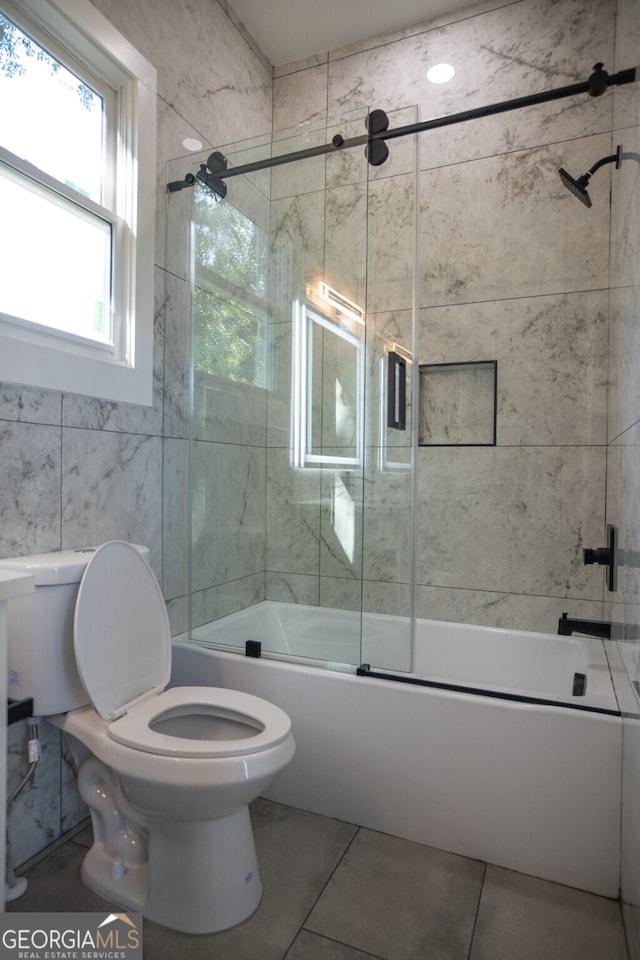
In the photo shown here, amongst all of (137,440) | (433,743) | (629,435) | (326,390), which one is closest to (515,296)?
(326,390)

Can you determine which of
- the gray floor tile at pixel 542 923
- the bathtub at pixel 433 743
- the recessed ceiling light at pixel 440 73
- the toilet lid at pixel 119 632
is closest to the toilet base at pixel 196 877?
the toilet lid at pixel 119 632

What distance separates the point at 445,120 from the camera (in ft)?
5.85

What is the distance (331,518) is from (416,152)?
1272 mm

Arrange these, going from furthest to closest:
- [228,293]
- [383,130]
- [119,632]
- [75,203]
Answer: [228,293] → [383,130] → [75,203] → [119,632]

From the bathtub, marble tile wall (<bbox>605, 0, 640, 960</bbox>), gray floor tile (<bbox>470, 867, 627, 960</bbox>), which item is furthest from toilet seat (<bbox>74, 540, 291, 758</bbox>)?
marble tile wall (<bbox>605, 0, 640, 960</bbox>)

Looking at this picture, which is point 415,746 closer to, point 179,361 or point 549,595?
point 549,595

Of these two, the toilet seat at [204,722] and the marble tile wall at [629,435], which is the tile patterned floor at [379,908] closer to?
the marble tile wall at [629,435]


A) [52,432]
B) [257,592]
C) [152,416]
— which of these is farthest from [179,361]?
[257,592]

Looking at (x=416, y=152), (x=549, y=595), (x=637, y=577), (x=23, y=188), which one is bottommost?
(x=549, y=595)

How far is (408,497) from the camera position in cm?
188

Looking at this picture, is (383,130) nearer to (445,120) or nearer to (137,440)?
(445,120)

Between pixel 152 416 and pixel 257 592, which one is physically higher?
pixel 152 416

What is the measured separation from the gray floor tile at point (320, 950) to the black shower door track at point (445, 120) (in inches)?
88.9

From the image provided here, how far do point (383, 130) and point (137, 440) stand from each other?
131cm
